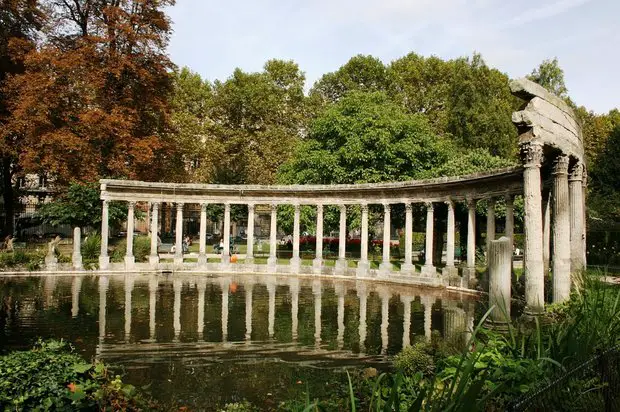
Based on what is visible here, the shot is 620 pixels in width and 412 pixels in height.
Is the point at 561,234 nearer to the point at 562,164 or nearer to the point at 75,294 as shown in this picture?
the point at 562,164

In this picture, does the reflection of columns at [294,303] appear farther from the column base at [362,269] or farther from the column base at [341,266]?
the column base at [362,269]

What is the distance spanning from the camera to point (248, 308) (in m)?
20.7

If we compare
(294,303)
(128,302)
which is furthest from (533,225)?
(128,302)

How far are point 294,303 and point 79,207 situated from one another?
74.8 ft

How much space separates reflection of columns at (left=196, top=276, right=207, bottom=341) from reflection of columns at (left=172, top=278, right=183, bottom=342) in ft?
2.20

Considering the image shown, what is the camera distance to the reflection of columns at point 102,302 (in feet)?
50.2

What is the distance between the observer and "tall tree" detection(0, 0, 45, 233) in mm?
37062

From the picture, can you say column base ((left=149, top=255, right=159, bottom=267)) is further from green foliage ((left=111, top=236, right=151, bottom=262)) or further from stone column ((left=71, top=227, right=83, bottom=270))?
stone column ((left=71, top=227, right=83, bottom=270))

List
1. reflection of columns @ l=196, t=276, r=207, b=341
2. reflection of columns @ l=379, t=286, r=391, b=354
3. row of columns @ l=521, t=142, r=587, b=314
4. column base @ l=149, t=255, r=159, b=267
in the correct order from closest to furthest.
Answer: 1. reflection of columns @ l=379, t=286, r=391, b=354
2. row of columns @ l=521, t=142, r=587, b=314
3. reflection of columns @ l=196, t=276, r=207, b=341
4. column base @ l=149, t=255, r=159, b=267

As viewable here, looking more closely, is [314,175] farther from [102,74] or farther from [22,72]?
[22,72]

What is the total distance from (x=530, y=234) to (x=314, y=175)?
83.2 feet

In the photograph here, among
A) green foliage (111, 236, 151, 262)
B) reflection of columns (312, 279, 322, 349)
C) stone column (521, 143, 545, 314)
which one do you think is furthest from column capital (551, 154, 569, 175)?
green foliage (111, 236, 151, 262)

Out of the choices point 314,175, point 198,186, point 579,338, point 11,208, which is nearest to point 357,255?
point 314,175

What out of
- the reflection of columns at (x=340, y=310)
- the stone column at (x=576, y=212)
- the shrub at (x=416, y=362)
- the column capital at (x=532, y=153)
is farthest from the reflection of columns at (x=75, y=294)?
the stone column at (x=576, y=212)
